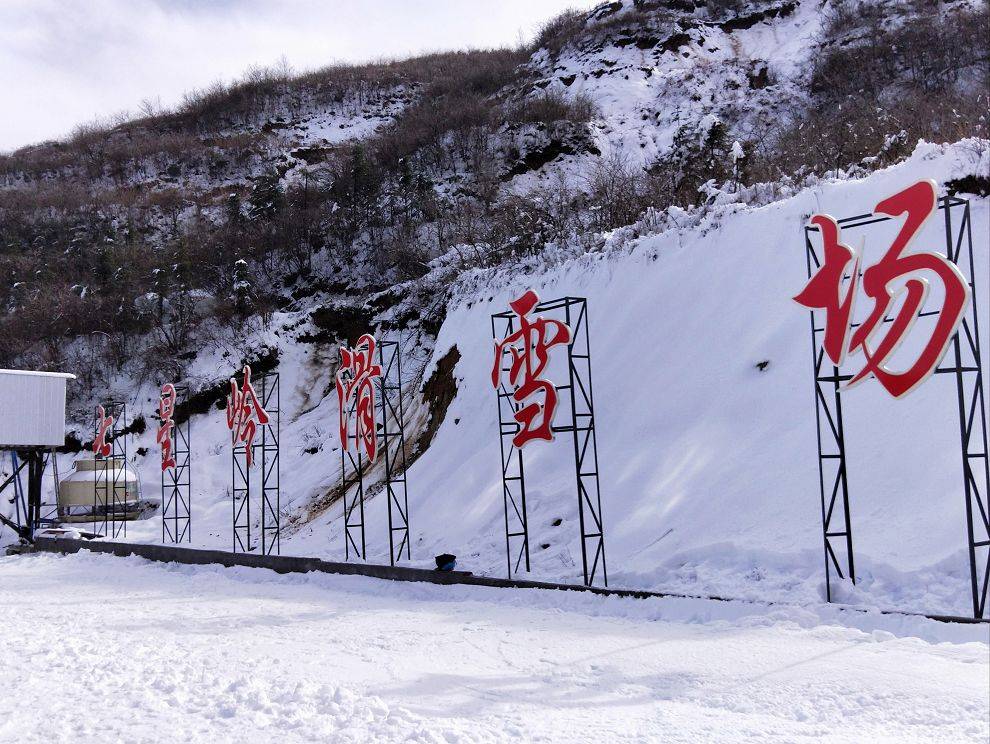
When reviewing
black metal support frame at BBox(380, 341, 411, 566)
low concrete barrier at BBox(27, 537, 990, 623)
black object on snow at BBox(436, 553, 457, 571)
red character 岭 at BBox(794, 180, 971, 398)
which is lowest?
low concrete barrier at BBox(27, 537, 990, 623)

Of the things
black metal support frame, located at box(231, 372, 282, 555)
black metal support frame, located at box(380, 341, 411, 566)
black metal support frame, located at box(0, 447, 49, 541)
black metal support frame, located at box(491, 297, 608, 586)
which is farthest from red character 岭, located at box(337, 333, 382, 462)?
black metal support frame, located at box(0, 447, 49, 541)

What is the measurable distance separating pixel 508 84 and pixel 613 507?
4061 cm

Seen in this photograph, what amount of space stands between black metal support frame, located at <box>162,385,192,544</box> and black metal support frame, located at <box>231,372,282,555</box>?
55.4 inches

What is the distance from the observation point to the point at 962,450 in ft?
34.1

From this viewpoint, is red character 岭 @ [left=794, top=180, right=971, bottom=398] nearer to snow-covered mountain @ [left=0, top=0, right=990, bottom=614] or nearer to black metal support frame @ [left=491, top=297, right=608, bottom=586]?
snow-covered mountain @ [left=0, top=0, right=990, bottom=614]

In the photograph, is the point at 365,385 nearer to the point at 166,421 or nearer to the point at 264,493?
the point at 264,493

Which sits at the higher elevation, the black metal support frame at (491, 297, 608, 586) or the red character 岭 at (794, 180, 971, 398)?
the red character 岭 at (794, 180, 971, 398)

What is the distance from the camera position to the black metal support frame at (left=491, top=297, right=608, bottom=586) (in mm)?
12534

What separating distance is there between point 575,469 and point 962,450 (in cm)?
726

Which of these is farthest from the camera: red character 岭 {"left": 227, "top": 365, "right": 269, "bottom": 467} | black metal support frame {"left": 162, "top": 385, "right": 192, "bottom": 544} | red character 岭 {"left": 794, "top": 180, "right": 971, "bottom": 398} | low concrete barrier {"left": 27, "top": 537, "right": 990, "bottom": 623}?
black metal support frame {"left": 162, "top": 385, "right": 192, "bottom": 544}

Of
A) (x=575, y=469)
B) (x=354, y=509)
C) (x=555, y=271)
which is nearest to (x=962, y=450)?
(x=575, y=469)

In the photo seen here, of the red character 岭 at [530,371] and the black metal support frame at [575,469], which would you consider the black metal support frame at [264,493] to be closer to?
the black metal support frame at [575,469]

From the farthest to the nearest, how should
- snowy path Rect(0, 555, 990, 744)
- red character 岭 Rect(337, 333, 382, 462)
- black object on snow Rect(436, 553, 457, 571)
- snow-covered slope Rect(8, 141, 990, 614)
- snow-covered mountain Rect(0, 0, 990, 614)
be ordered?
red character 岭 Rect(337, 333, 382, 462), black object on snow Rect(436, 553, 457, 571), snow-covered mountain Rect(0, 0, 990, 614), snow-covered slope Rect(8, 141, 990, 614), snowy path Rect(0, 555, 990, 744)

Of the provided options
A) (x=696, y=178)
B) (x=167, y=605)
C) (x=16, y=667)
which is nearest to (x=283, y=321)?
(x=696, y=178)
